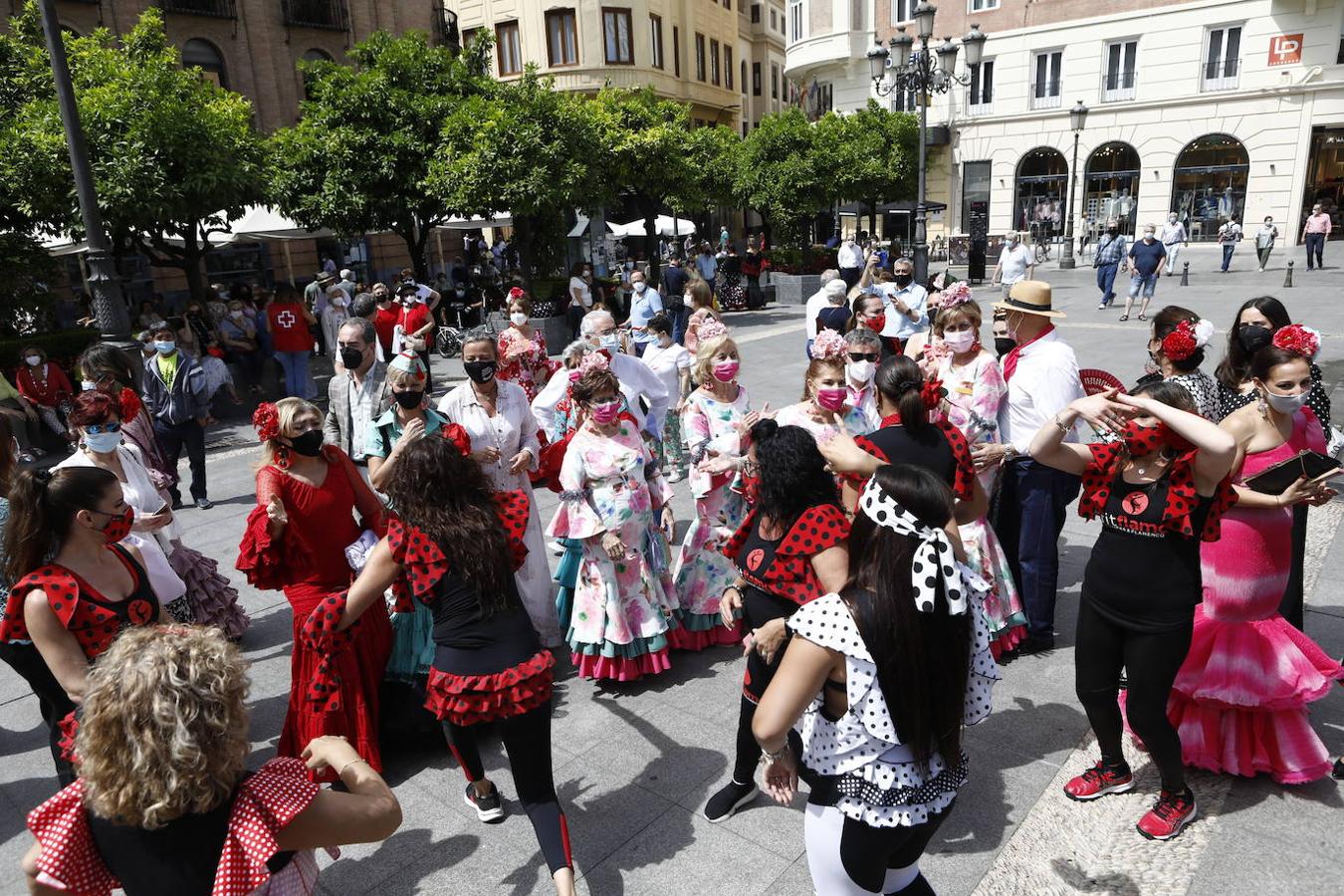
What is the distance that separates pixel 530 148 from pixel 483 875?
13723mm

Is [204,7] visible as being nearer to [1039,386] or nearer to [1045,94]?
[1039,386]

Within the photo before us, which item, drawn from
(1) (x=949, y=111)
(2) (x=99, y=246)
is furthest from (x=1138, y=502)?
(1) (x=949, y=111)

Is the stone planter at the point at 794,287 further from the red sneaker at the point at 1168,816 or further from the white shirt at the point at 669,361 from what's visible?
the red sneaker at the point at 1168,816

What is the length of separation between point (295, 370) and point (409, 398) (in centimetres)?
883

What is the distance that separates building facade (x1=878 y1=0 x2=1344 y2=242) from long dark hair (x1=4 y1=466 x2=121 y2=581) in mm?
34158

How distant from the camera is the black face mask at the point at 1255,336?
3969 mm

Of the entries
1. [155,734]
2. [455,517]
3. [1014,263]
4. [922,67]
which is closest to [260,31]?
[922,67]

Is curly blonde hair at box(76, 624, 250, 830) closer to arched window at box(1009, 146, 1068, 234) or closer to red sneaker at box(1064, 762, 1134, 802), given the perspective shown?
red sneaker at box(1064, 762, 1134, 802)

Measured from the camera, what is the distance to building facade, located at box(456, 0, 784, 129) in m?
34.5

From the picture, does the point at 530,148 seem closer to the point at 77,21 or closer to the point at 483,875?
the point at 483,875

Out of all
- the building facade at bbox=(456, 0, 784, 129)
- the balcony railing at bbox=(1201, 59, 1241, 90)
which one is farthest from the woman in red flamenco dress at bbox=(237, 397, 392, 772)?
the balcony railing at bbox=(1201, 59, 1241, 90)

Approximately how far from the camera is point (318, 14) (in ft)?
87.3

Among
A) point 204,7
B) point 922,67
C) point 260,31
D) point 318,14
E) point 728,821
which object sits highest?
point 318,14

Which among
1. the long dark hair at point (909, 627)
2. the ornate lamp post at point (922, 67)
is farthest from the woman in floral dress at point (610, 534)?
the ornate lamp post at point (922, 67)
